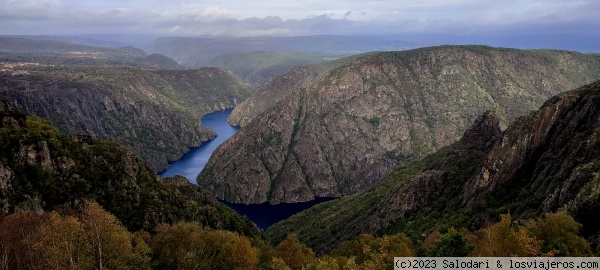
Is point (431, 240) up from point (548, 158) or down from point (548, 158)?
down

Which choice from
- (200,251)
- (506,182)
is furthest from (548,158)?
(200,251)

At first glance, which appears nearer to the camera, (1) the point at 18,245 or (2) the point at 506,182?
(1) the point at 18,245

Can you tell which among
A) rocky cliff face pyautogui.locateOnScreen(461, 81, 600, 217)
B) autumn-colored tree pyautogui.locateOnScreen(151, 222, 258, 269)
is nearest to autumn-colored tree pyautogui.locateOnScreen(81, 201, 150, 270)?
autumn-colored tree pyautogui.locateOnScreen(151, 222, 258, 269)

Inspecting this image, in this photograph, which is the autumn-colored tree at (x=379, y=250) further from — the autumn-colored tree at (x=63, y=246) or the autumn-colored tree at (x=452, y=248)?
the autumn-colored tree at (x=63, y=246)

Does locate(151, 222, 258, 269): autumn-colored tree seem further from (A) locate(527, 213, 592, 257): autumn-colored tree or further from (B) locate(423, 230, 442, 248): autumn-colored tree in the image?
(A) locate(527, 213, 592, 257): autumn-colored tree

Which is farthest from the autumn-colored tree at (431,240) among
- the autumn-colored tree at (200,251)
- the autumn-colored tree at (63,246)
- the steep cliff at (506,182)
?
the autumn-colored tree at (63,246)

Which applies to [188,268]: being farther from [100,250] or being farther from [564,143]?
[564,143]

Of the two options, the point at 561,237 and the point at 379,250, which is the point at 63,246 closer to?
the point at 379,250
